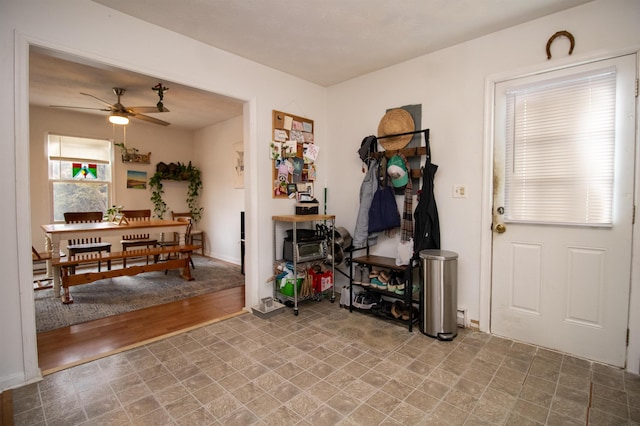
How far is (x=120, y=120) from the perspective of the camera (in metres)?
3.89

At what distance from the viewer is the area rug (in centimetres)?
314

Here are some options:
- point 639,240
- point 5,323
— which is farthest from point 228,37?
point 639,240

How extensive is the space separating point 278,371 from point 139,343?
1276 mm

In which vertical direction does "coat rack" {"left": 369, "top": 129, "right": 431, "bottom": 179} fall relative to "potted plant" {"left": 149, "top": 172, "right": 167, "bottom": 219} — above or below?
above

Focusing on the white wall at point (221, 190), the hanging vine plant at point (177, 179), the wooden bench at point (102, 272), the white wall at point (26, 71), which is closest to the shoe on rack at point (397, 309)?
→ the white wall at point (26, 71)

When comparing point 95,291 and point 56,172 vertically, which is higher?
point 56,172

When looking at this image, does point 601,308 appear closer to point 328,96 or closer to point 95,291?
point 328,96

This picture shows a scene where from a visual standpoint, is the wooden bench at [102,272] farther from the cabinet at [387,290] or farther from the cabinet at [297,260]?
the cabinet at [387,290]

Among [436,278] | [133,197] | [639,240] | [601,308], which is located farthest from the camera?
[133,197]

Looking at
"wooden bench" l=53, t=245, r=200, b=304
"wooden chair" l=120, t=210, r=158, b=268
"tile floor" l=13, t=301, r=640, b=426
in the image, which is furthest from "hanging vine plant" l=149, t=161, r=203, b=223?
"tile floor" l=13, t=301, r=640, b=426

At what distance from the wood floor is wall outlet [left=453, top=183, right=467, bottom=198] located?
2.47 meters

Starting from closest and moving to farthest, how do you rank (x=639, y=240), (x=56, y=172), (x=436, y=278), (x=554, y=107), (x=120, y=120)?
(x=639, y=240)
(x=554, y=107)
(x=436, y=278)
(x=120, y=120)
(x=56, y=172)

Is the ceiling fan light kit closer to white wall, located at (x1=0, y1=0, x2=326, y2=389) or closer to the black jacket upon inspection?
white wall, located at (x1=0, y1=0, x2=326, y2=389)

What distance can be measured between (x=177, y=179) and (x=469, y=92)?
5.51 meters
